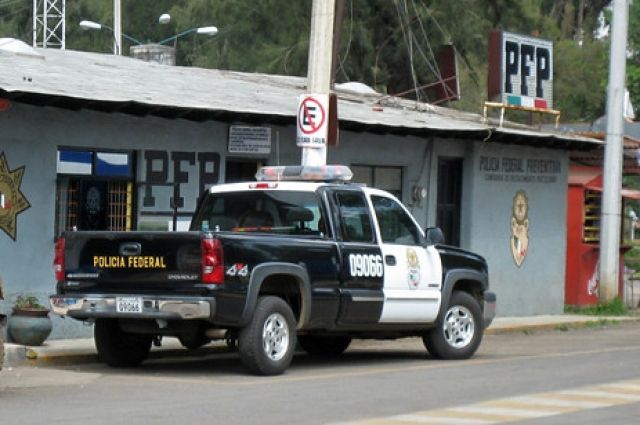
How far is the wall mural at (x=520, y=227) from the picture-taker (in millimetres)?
25312

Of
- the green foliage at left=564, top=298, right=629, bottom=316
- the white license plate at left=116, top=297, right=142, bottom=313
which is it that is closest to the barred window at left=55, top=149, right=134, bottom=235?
the white license plate at left=116, top=297, right=142, bottom=313

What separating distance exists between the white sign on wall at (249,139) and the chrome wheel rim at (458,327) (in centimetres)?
431

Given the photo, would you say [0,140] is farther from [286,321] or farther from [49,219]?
[286,321]

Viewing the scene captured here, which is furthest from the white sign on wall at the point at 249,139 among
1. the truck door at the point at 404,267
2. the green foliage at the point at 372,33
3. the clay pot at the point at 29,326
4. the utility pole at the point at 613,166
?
the green foliage at the point at 372,33

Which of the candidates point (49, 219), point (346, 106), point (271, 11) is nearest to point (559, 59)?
point (271, 11)

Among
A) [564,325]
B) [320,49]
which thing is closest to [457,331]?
[320,49]

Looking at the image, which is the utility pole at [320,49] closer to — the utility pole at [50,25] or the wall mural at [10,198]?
the wall mural at [10,198]

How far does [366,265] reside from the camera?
631 inches

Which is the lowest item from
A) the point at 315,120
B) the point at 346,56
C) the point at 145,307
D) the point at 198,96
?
the point at 145,307

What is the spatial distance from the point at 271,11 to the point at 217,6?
6.70ft

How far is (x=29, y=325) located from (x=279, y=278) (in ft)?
10.9

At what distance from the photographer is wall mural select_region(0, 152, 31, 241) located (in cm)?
1719

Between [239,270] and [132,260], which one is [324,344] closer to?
[239,270]

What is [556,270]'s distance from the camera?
86.9 ft
